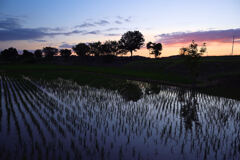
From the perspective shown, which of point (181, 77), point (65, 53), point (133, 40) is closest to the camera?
point (181, 77)

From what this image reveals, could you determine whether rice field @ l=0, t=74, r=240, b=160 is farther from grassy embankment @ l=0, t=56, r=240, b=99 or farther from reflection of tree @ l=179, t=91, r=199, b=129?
grassy embankment @ l=0, t=56, r=240, b=99

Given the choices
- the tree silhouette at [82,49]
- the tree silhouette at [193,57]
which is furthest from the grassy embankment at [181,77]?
the tree silhouette at [82,49]

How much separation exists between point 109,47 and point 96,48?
38.3ft

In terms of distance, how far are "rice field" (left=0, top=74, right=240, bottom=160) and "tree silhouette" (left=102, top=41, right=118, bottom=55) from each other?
365 ft

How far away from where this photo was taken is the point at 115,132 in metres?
9.27

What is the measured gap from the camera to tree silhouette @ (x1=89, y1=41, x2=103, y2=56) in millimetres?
128625

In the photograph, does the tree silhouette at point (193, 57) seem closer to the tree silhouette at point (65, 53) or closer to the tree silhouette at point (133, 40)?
the tree silhouette at point (133, 40)

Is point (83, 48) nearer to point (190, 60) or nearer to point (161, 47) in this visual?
point (161, 47)

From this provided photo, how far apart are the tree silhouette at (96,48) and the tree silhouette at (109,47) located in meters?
4.33

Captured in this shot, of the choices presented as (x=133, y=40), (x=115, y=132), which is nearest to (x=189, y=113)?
(x=115, y=132)

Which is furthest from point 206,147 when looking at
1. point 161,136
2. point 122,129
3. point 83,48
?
point 83,48

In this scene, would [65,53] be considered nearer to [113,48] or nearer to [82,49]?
[82,49]

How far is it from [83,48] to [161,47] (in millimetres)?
58414

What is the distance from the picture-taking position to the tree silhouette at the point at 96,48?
422 feet
